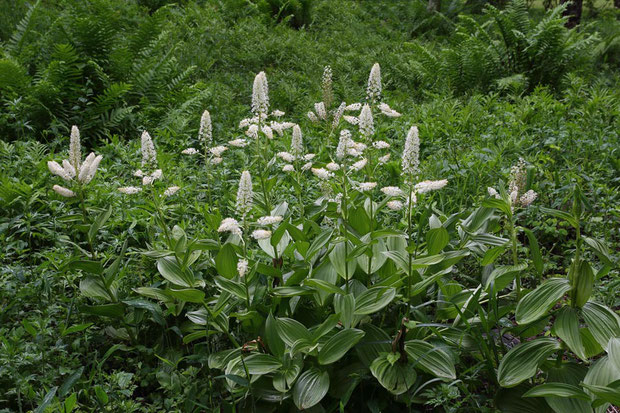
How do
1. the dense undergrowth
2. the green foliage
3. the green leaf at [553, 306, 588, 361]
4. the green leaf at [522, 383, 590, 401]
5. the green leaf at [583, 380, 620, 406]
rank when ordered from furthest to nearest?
1. the green foliage
2. the dense undergrowth
3. the green leaf at [553, 306, 588, 361]
4. the green leaf at [522, 383, 590, 401]
5. the green leaf at [583, 380, 620, 406]

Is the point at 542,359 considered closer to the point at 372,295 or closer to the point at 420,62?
the point at 372,295

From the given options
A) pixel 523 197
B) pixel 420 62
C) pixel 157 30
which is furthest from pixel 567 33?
pixel 523 197

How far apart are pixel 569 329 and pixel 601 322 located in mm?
139

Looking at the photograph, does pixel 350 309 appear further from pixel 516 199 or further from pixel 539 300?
pixel 516 199

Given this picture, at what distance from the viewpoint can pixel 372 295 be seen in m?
2.27

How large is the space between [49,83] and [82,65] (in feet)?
1.80

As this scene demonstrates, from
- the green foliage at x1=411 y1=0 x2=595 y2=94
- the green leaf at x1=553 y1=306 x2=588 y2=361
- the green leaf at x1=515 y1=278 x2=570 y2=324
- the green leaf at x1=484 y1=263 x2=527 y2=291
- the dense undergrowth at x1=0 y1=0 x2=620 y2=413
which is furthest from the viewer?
the green foliage at x1=411 y1=0 x2=595 y2=94

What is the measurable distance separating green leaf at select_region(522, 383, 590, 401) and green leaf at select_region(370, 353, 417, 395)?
1.54ft

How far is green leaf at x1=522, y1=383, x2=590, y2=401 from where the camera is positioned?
6.01ft

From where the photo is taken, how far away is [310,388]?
2.14 meters

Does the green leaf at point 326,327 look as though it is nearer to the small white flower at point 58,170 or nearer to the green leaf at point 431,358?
the green leaf at point 431,358

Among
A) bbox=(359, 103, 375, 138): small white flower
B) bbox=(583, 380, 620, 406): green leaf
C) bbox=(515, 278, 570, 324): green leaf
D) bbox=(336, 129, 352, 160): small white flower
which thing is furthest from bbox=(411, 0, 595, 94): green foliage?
bbox=(583, 380, 620, 406): green leaf

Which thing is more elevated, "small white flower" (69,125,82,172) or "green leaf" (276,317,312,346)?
"small white flower" (69,125,82,172)

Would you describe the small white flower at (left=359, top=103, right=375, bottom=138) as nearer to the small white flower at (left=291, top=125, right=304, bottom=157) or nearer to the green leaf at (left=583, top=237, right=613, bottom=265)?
the small white flower at (left=291, top=125, right=304, bottom=157)
